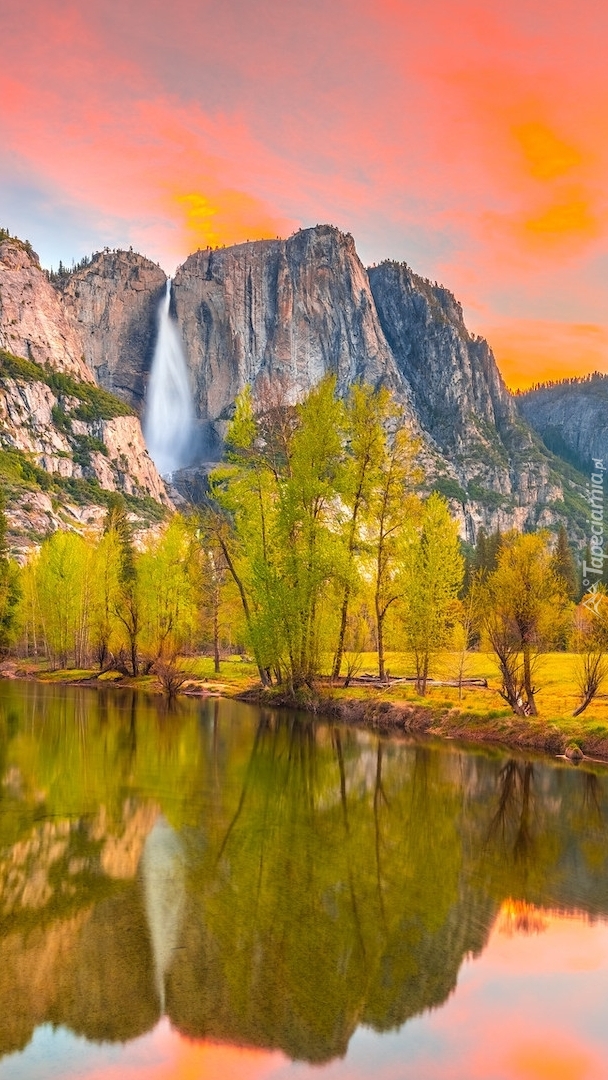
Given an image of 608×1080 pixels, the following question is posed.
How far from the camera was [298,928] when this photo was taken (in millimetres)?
9492

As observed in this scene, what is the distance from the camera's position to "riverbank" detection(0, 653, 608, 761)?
27672 mm

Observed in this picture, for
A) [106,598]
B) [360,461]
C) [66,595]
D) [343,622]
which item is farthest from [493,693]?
[66,595]

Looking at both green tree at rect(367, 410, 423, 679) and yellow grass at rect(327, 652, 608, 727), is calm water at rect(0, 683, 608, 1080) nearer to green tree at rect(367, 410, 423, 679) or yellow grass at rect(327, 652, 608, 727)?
yellow grass at rect(327, 652, 608, 727)

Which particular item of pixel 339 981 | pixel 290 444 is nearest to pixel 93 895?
pixel 339 981

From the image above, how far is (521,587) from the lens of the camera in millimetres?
30344

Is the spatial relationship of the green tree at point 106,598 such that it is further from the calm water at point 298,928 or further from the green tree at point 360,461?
the calm water at point 298,928

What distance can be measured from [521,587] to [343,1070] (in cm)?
2553

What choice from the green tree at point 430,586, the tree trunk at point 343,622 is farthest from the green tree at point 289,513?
the green tree at point 430,586

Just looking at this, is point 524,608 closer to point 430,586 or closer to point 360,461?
point 430,586

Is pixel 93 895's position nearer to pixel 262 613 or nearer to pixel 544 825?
pixel 544 825

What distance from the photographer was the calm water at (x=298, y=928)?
687cm

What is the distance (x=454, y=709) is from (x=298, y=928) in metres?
24.3

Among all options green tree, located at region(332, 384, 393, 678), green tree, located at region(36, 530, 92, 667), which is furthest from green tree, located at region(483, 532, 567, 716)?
green tree, located at region(36, 530, 92, 667)

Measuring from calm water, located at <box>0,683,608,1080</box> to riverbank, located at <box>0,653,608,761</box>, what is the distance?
26.1 feet
